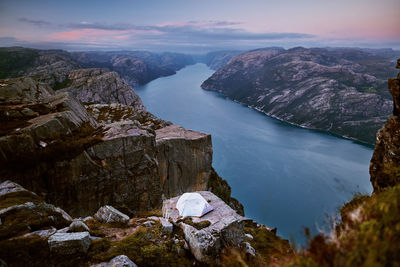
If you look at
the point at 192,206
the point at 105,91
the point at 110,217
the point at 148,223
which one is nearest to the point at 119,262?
the point at 148,223

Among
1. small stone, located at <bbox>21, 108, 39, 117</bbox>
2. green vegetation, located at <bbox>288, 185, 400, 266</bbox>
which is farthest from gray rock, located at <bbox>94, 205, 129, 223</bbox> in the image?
small stone, located at <bbox>21, 108, 39, 117</bbox>

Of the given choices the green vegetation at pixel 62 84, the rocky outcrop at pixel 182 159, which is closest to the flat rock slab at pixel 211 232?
the rocky outcrop at pixel 182 159

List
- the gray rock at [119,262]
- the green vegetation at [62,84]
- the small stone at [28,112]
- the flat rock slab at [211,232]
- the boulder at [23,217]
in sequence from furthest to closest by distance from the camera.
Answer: the green vegetation at [62,84]
the small stone at [28,112]
the flat rock slab at [211,232]
the boulder at [23,217]
the gray rock at [119,262]

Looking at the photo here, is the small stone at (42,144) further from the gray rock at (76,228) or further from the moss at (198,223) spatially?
the moss at (198,223)

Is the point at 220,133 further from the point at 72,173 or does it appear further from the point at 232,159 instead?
the point at 72,173

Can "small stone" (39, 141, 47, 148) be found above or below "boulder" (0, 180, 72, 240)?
above

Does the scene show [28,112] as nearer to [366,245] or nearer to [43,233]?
[43,233]

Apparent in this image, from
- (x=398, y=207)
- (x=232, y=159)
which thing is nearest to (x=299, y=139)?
(x=232, y=159)

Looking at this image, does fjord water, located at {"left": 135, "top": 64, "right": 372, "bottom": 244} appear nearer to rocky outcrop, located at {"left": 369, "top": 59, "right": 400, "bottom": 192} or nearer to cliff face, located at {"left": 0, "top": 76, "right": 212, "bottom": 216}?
rocky outcrop, located at {"left": 369, "top": 59, "right": 400, "bottom": 192}
